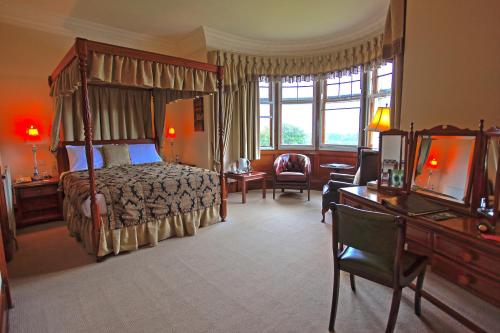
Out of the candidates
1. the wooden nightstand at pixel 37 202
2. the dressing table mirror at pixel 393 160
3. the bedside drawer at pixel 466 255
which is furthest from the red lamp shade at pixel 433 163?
the wooden nightstand at pixel 37 202

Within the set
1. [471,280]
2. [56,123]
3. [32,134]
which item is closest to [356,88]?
[471,280]

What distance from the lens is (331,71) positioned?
5383 millimetres

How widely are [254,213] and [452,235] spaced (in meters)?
2.98

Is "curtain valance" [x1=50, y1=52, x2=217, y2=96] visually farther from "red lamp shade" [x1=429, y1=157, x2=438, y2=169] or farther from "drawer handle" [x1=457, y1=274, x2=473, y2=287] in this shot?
"drawer handle" [x1=457, y1=274, x2=473, y2=287]

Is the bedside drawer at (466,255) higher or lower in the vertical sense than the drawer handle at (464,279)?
higher

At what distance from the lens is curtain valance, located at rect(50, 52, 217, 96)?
281cm

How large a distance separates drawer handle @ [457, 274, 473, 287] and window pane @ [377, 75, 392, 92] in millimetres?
3711

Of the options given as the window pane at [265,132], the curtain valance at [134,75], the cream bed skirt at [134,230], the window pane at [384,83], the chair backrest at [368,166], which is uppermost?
the window pane at [384,83]

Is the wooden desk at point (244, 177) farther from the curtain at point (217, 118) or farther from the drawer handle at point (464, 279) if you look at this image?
the drawer handle at point (464, 279)

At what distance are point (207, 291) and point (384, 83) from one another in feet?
14.5

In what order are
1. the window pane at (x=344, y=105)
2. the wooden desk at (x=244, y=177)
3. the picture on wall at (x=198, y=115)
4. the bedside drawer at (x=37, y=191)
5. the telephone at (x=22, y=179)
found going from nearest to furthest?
1. the bedside drawer at (x=37, y=191)
2. the telephone at (x=22, y=179)
3. the wooden desk at (x=244, y=177)
4. the picture on wall at (x=198, y=115)
5. the window pane at (x=344, y=105)

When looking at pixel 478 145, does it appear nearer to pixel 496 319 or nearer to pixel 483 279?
pixel 483 279

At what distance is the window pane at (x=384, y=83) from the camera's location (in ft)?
15.4

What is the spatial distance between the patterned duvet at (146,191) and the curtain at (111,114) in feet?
2.77
